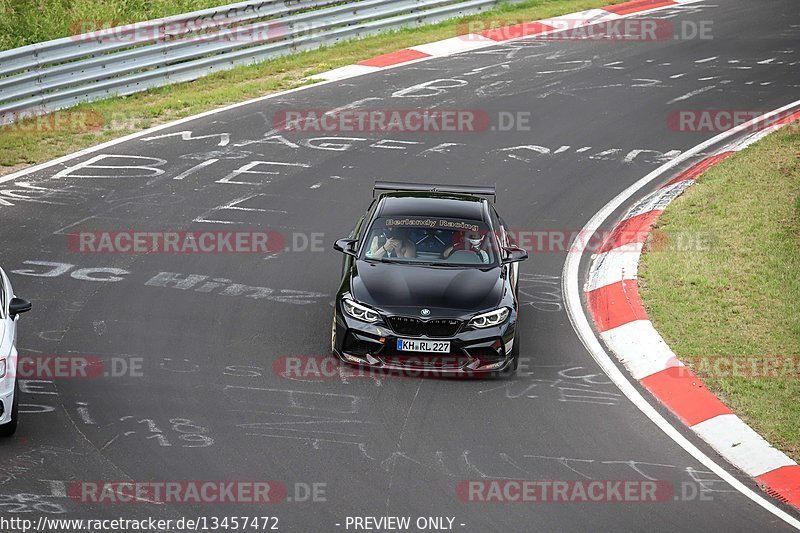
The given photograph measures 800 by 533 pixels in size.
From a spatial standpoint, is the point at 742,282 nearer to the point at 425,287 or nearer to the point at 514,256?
the point at 514,256

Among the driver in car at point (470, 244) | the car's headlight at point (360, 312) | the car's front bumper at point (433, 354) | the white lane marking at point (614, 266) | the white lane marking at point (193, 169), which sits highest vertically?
the white lane marking at point (193, 169)

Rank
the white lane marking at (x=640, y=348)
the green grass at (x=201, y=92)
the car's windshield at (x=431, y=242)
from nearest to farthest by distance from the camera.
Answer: the white lane marking at (x=640, y=348)
the car's windshield at (x=431, y=242)
the green grass at (x=201, y=92)

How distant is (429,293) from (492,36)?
49.9 ft

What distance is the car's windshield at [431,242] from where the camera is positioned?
1195cm

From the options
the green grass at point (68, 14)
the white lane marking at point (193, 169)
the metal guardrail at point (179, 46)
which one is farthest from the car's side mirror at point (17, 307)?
the green grass at point (68, 14)

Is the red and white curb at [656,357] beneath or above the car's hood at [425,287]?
beneath

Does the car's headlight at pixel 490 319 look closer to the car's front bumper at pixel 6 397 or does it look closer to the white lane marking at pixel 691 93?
the car's front bumper at pixel 6 397

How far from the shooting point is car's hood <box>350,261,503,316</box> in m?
11.2

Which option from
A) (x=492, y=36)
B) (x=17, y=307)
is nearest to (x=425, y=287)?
(x=17, y=307)

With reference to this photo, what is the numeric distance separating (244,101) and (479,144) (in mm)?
4638

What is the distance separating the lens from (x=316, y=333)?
39.5 ft

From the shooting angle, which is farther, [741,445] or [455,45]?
[455,45]

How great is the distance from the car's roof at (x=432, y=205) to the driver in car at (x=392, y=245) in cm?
31

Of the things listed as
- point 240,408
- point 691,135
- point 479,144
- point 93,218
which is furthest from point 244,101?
point 240,408
